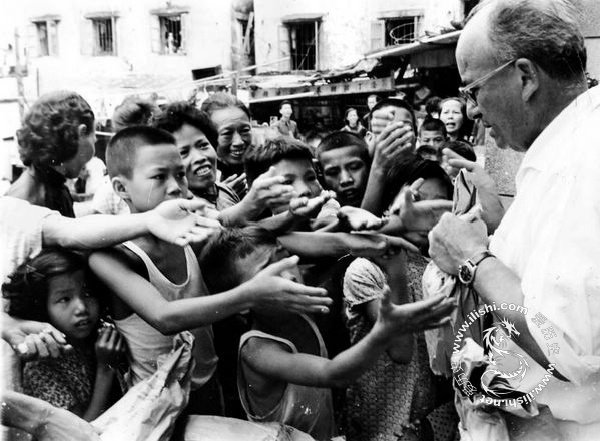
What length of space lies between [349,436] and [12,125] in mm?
1772

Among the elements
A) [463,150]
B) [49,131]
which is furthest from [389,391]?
[463,150]

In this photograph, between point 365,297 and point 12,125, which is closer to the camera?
point 365,297

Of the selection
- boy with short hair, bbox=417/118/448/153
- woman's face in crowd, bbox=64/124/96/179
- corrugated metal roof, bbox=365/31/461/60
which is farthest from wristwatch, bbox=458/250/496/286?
boy with short hair, bbox=417/118/448/153

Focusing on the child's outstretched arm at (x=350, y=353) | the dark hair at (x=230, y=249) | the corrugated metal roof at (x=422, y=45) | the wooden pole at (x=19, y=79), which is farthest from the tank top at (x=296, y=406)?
the corrugated metal roof at (x=422, y=45)

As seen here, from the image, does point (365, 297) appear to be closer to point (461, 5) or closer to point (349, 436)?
point (349, 436)

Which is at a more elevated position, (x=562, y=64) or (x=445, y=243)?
(x=562, y=64)

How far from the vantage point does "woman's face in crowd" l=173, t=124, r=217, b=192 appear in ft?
8.98

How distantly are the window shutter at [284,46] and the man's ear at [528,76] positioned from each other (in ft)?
7.90

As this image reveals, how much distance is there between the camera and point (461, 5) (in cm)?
359

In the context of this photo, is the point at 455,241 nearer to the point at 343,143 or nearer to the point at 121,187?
the point at 343,143

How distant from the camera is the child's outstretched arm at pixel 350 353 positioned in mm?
1807

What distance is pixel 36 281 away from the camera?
6.92 feet

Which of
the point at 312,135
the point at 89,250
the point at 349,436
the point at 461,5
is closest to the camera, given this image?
the point at 89,250

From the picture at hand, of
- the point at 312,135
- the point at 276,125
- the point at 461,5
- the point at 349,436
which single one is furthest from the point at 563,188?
the point at 276,125
